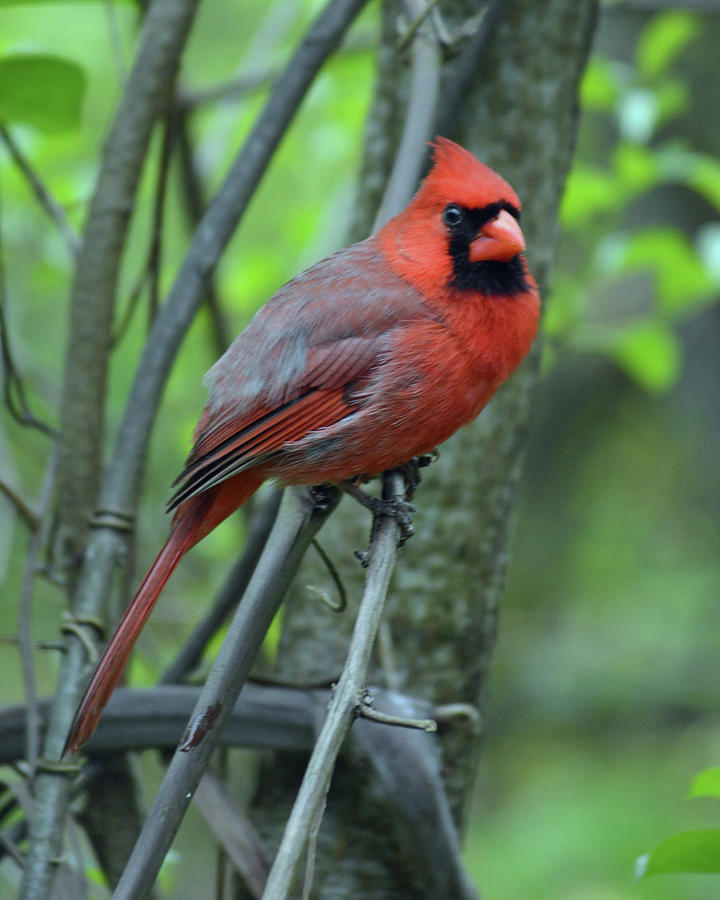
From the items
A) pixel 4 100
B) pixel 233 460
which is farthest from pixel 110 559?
pixel 4 100

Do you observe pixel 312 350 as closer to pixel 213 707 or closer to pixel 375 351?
pixel 375 351

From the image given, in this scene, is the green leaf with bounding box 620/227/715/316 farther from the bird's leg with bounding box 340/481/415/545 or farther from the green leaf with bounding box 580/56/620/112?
the bird's leg with bounding box 340/481/415/545

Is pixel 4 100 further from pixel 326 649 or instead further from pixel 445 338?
pixel 326 649

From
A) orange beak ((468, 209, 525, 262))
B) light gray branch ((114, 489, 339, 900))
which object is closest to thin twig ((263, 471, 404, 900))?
light gray branch ((114, 489, 339, 900))

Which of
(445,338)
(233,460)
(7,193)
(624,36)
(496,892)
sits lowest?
(496,892)

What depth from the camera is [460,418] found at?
5.39 feet

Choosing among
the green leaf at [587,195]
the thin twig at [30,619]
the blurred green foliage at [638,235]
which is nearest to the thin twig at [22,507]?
the thin twig at [30,619]

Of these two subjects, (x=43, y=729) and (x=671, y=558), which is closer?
(x=43, y=729)

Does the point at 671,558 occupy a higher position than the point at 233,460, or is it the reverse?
the point at 671,558

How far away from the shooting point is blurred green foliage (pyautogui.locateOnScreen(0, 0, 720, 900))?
2811mm

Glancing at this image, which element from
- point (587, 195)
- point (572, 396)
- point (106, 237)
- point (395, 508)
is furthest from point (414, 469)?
point (572, 396)

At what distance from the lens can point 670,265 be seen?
2.66 metres

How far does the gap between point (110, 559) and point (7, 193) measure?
172cm

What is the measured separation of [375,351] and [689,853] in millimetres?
894
